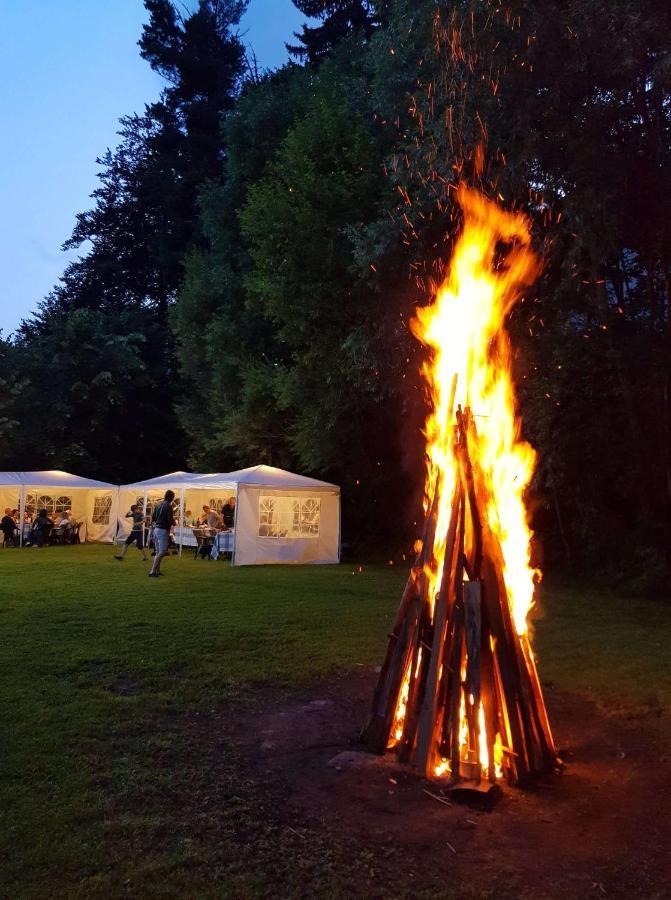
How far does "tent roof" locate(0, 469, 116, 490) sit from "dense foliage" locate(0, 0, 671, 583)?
15.7 feet

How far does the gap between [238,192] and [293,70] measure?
5918 mm

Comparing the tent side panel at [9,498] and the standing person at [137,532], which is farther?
the tent side panel at [9,498]

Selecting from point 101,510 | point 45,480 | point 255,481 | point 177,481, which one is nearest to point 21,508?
point 45,480

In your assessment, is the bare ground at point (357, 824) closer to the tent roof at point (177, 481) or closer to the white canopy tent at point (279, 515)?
the white canopy tent at point (279, 515)

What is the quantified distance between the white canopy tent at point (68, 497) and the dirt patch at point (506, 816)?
21.6m

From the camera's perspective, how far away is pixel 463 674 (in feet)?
17.4

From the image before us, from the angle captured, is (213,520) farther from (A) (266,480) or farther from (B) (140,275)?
(B) (140,275)

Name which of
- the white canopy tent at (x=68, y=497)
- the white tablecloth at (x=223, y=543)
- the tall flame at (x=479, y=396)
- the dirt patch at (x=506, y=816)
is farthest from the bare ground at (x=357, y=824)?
the white canopy tent at (x=68, y=497)

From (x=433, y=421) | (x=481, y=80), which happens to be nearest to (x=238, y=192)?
(x=481, y=80)

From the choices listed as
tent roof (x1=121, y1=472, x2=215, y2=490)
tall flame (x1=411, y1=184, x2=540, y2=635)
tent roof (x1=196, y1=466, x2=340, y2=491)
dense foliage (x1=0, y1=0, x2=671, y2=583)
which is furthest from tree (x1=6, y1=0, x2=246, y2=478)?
tall flame (x1=411, y1=184, x2=540, y2=635)

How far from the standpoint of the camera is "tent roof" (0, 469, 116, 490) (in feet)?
83.4

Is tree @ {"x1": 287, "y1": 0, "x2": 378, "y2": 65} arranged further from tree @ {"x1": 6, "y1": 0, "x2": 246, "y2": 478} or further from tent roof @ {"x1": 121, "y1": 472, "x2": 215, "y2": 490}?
tent roof @ {"x1": 121, "y1": 472, "x2": 215, "y2": 490}

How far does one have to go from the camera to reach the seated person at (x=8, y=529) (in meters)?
25.8

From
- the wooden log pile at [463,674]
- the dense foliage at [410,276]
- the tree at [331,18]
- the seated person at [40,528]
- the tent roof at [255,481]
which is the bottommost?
the wooden log pile at [463,674]
